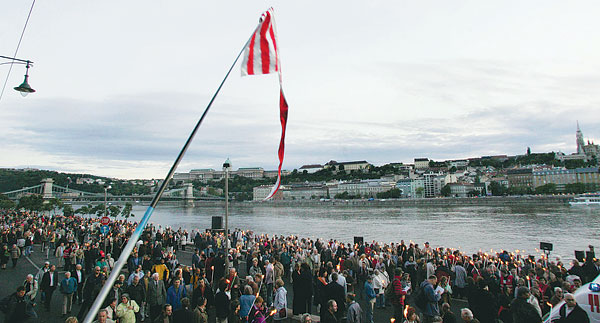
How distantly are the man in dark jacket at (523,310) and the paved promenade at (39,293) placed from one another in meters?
2.37

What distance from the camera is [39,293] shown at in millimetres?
7926

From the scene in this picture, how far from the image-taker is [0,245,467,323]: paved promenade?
6.59 meters

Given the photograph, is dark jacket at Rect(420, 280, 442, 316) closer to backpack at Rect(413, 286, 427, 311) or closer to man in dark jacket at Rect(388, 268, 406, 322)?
backpack at Rect(413, 286, 427, 311)

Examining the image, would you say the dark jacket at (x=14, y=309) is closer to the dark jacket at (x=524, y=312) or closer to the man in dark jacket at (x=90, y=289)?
Answer: the man in dark jacket at (x=90, y=289)

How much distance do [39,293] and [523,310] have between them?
30.2 ft

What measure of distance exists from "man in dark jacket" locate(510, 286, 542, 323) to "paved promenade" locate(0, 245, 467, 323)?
237 cm

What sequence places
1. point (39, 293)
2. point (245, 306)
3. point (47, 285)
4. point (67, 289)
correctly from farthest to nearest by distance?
point (39, 293) < point (47, 285) < point (67, 289) < point (245, 306)

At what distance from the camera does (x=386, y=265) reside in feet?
29.9

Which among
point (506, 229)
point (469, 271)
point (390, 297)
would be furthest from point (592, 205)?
point (390, 297)

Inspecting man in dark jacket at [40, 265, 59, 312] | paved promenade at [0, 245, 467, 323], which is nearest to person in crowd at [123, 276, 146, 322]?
paved promenade at [0, 245, 467, 323]

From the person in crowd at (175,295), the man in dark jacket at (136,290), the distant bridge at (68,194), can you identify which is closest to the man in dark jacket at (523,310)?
the person in crowd at (175,295)

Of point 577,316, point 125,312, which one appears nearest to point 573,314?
point 577,316

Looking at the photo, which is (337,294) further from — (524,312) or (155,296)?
(155,296)

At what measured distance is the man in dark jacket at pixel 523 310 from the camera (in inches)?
179
